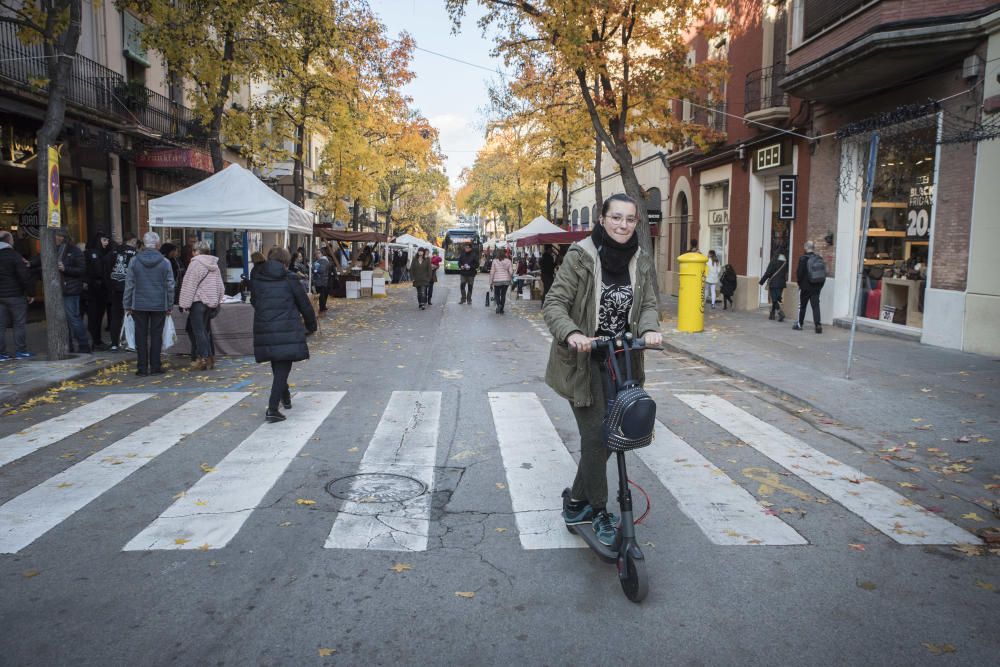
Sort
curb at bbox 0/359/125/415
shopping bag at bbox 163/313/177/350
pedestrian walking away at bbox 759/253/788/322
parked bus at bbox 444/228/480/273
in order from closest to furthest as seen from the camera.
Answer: curb at bbox 0/359/125/415
shopping bag at bbox 163/313/177/350
pedestrian walking away at bbox 759/253/788/322
parked bus at bbox 444/228/480/273

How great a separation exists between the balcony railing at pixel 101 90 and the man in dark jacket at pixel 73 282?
13.0 feet

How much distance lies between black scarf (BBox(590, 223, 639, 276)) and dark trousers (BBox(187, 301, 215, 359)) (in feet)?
27.1

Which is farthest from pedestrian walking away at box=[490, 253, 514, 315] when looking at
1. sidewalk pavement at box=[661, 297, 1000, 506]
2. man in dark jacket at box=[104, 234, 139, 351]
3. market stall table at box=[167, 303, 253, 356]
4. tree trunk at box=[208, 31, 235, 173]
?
man in dark jacket at box=[104, 234, 139, 351]

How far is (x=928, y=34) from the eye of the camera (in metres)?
11.7

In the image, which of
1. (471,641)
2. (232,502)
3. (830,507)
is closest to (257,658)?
(471,641)

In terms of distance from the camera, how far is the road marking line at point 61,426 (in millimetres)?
6441

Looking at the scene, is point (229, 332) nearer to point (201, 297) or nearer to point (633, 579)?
point (201, 297)

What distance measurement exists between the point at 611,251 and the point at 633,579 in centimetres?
→ 165

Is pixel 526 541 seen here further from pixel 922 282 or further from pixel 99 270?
pixel 922 282

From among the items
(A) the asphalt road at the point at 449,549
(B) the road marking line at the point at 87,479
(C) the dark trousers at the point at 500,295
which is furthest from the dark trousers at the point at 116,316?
(C) the dark trousers at the point at 500,295

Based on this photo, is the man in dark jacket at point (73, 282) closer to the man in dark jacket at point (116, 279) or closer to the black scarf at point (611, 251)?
the man in dark jacket at point (116, 279)

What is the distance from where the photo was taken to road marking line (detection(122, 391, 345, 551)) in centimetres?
441

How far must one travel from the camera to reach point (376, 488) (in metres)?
5.37

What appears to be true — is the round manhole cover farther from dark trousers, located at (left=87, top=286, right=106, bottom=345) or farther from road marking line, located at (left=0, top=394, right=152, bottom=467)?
dark trousers, located at (left=87, top=286, right=106, bottom=345)
